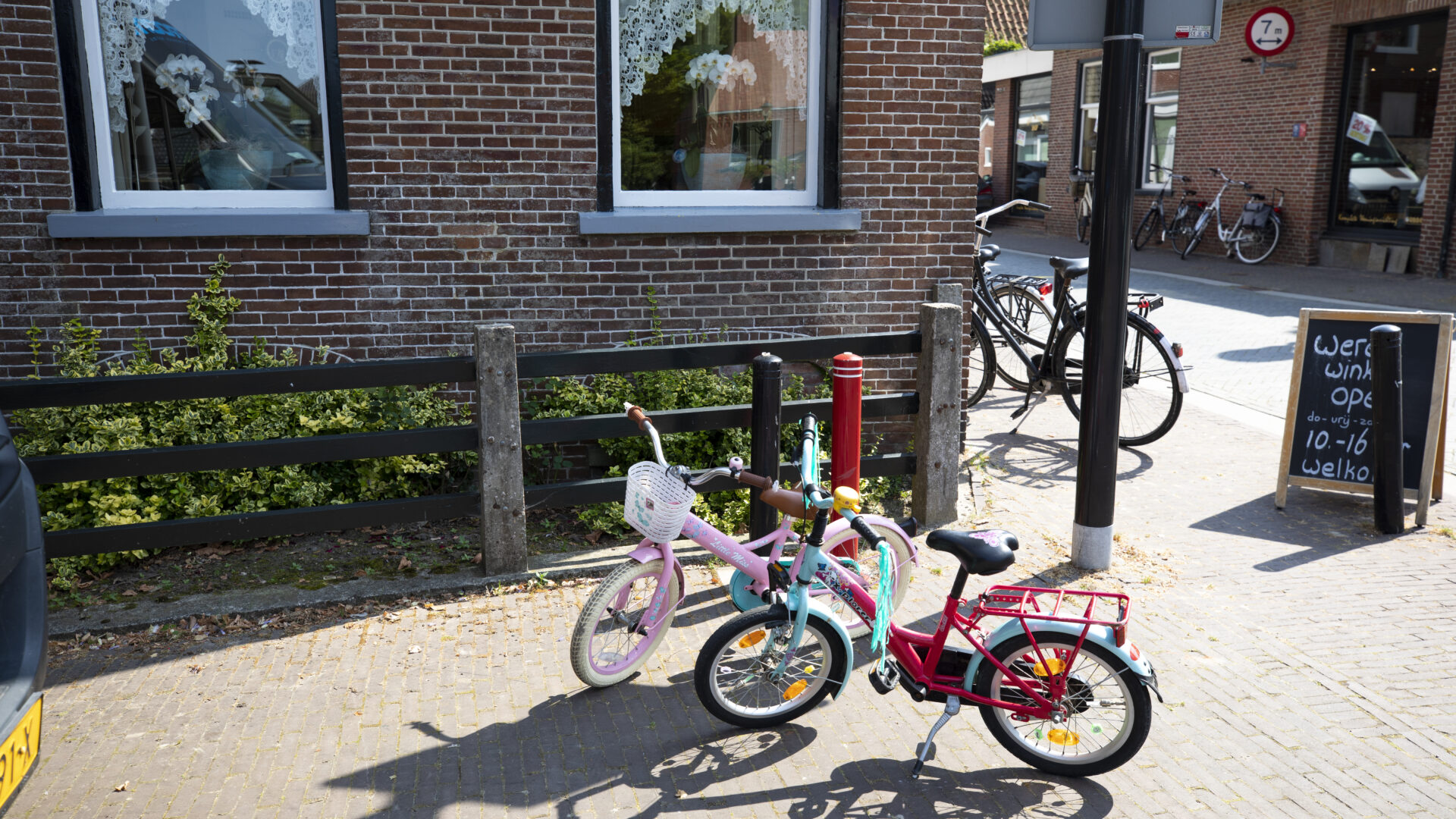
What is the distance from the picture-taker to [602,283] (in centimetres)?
639

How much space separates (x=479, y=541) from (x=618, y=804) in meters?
2.48

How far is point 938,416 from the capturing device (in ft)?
19.0

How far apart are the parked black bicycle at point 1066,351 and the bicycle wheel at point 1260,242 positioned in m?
11.9

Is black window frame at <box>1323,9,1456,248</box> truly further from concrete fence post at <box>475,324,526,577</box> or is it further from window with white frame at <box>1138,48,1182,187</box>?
concrete fence post at <box>475,324,526,577</box>

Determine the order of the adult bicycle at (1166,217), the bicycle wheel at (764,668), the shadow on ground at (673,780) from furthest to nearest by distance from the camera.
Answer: the adult bicycle at (1166,217)
the bicycle wheel at (764,668)
the shadow on ground at (673,780)

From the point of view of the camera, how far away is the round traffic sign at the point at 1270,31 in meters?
18.0

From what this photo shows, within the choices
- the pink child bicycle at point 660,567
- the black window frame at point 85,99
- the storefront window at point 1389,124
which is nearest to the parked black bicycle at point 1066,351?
the pink child bicycle at point 660,567

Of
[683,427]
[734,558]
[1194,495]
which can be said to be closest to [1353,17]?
[1194,495]

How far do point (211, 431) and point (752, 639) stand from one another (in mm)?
3340

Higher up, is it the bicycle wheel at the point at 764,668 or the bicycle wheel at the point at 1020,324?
the bicycle wheel at the point at 1020,324

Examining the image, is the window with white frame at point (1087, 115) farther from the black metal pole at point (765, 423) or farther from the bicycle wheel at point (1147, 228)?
the black metal pole at point (765, 423)

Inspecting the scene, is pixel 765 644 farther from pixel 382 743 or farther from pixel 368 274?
pixel 368 274

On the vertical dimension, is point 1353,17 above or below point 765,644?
above

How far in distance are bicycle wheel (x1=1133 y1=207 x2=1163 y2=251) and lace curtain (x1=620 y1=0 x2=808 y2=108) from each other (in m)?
16.6
